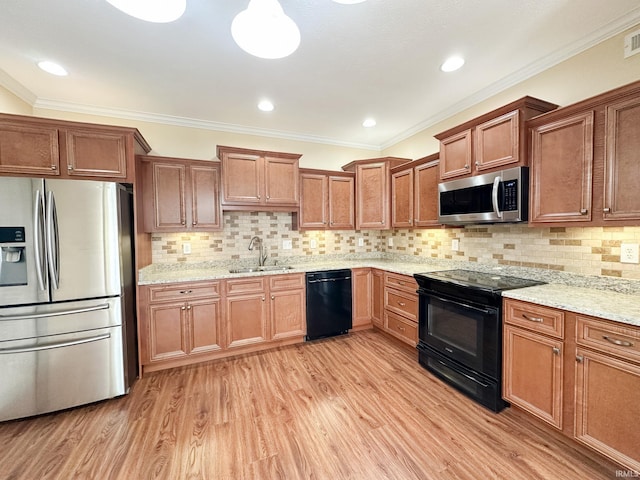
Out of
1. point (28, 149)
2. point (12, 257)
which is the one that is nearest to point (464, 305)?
point (12, 257)

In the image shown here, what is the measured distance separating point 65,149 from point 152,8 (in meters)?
1.84

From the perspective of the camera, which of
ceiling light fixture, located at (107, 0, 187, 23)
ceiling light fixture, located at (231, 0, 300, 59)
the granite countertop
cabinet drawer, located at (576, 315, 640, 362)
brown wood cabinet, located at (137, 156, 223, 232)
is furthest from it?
brown wood cabinet, located at (137, 156, 223, 232)

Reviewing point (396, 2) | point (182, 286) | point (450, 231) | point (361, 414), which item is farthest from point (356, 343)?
point (396, 2)

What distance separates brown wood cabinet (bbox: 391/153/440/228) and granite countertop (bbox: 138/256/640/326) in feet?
Result: 1.97

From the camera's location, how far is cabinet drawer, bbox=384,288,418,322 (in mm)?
2881

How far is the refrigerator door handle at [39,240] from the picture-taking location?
1.99 m

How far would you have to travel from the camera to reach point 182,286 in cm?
271

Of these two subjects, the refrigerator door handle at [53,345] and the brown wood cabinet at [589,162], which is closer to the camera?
the brown wood cabinet at [589,162]

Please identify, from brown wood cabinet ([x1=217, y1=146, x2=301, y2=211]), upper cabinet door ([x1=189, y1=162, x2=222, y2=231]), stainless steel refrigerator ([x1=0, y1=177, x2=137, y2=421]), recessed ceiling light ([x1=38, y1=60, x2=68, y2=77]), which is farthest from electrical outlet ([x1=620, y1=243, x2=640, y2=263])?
recessed ceiling light ([x1=38, y1=60, x2=68, y2=77])

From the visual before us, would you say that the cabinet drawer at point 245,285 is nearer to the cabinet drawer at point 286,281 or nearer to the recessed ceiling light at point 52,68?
the cabinet drawer at point 286,281

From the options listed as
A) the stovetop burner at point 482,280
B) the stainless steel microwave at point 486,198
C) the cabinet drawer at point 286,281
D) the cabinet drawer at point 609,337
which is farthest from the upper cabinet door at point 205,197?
the cabinet drawer at point 609,337

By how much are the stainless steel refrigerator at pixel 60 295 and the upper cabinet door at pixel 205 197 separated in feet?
2.58

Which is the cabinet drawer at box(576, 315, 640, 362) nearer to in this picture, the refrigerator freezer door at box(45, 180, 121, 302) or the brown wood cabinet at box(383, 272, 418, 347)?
the brown wood cabinet at box(383, 272, 418, 347)

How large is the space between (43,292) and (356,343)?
2958 mm
